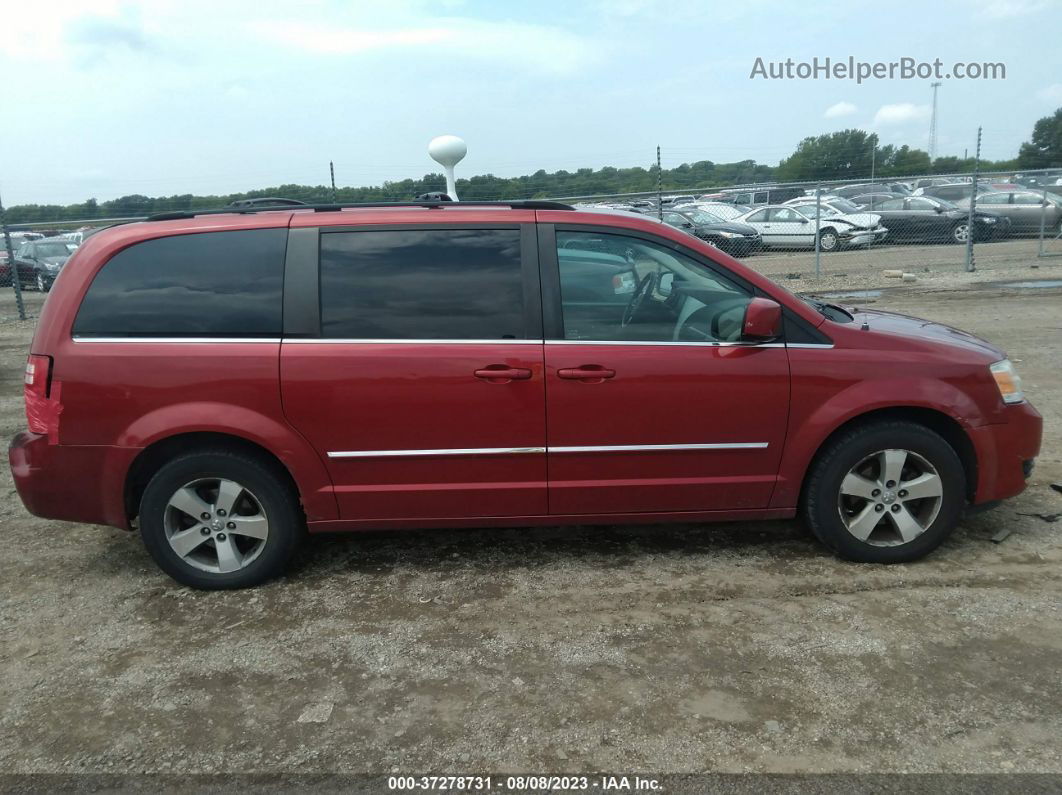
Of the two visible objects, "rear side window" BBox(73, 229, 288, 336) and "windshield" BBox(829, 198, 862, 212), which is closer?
"rear side window" BBox(73, 229, 288, 336)

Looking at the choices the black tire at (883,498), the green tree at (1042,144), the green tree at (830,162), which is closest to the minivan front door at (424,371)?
the black tire at (883,498)

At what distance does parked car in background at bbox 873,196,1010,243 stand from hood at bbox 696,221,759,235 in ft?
11.7

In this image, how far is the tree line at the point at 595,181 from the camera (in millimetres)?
15680

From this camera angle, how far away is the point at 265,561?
390 centimetres

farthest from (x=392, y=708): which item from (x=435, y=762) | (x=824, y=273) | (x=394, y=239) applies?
(x=824, y=273)

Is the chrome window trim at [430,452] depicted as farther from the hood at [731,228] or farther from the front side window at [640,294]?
the hood at [731,228]

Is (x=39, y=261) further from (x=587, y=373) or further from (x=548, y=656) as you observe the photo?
(x=548, y=656)

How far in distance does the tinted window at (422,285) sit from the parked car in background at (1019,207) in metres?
19.1

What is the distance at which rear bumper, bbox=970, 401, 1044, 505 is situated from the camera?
3900 mm

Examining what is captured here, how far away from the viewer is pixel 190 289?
378 centimetres

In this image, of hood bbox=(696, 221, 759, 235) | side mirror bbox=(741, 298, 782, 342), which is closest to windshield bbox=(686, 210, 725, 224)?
hood bbox=(696, 221, 759, 235)

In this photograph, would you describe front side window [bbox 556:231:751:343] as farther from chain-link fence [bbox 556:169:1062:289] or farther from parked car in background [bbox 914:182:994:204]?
parked car in background [bbox 914:182:994:204]

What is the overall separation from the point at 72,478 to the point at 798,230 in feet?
57.9

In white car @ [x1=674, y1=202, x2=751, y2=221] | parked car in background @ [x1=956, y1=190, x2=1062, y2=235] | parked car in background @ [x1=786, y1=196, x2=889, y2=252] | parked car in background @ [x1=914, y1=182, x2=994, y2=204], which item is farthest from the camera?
parked car in background @ [x1=914, y1=182, x2=994, y2=204]
